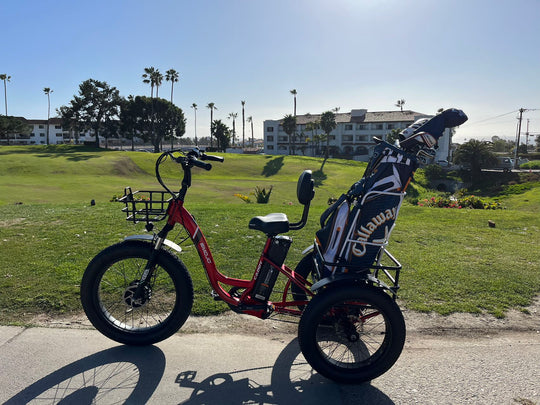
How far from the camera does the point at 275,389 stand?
2.91 m

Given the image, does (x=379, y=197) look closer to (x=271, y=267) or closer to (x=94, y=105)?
(x=271, y=267)

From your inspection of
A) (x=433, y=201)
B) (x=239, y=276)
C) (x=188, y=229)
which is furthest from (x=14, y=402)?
(x=433, y=201)

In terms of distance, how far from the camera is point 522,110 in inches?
3113

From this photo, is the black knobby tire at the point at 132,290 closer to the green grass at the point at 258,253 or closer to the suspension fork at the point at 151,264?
the suspension fork at the point at 151,264

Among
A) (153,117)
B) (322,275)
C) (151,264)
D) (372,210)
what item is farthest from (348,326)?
(153,117)

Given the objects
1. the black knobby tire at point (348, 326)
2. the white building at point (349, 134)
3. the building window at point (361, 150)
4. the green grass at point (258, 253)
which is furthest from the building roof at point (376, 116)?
the black knobby tire at point (348, 326)

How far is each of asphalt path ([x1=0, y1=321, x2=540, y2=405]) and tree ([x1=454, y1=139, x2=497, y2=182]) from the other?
54933mm

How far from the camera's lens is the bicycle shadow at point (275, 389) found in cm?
279

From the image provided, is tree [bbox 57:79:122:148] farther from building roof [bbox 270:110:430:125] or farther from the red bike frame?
the red bike frame

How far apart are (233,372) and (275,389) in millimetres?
391

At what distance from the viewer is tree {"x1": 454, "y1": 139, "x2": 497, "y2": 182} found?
52062mm

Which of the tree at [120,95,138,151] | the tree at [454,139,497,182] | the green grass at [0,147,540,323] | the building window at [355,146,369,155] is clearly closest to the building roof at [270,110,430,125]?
the building window at [355,146,369,155]

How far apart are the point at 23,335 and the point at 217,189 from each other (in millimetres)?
26259

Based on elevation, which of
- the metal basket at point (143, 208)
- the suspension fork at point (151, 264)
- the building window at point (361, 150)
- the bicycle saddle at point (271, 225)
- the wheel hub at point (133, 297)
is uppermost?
the building window at point (361, 150)
